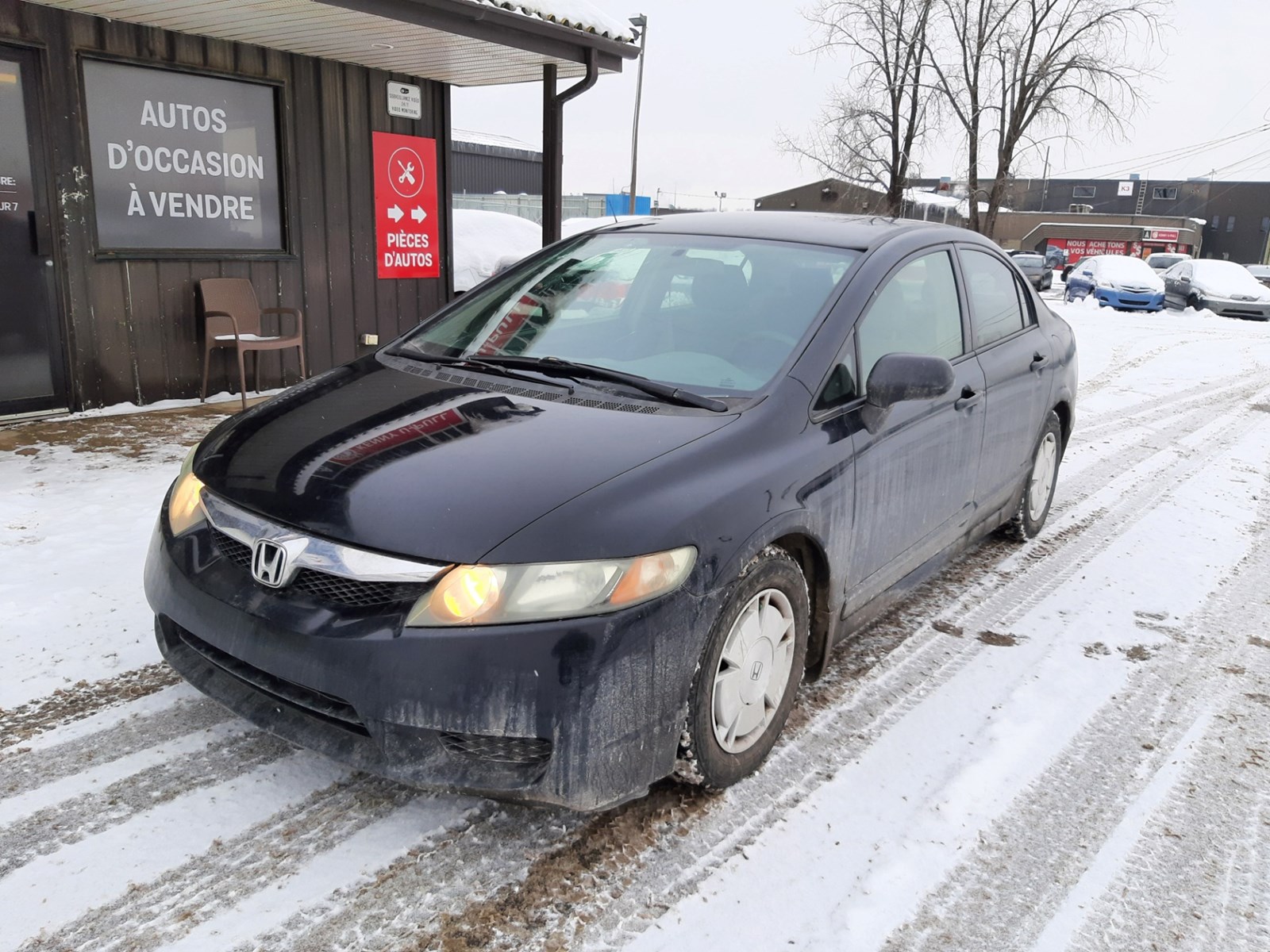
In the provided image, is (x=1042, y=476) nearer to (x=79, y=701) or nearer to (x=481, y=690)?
(x=481, y=690)

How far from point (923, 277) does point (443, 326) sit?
1.85m

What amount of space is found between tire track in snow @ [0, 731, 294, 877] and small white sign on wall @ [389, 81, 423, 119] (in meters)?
7.02

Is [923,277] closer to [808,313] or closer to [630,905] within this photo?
[808,313]

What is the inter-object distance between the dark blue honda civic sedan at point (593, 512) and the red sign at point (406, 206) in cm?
527

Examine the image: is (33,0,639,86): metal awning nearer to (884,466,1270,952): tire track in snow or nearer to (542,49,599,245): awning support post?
(542,49,599,245): awning support post

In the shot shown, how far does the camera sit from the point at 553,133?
8188mm

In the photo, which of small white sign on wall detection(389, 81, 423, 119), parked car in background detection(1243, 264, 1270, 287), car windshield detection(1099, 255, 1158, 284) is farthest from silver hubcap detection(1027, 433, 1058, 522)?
parked car in background detection(1243, 264, 1270, 287)

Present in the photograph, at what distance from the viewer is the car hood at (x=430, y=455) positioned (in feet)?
7.45

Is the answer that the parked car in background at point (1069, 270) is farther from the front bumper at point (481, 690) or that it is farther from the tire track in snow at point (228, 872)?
the tire track in snow at point (228, 872)

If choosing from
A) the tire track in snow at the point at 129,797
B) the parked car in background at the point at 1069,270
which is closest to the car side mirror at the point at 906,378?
the tire track in snow at the point at 129,797

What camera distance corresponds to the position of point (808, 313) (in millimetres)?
3145

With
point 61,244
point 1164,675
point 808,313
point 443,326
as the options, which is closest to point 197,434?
point 61,244

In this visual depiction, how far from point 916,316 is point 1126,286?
21.0 metres

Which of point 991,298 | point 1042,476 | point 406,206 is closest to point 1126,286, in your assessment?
point 406,206
